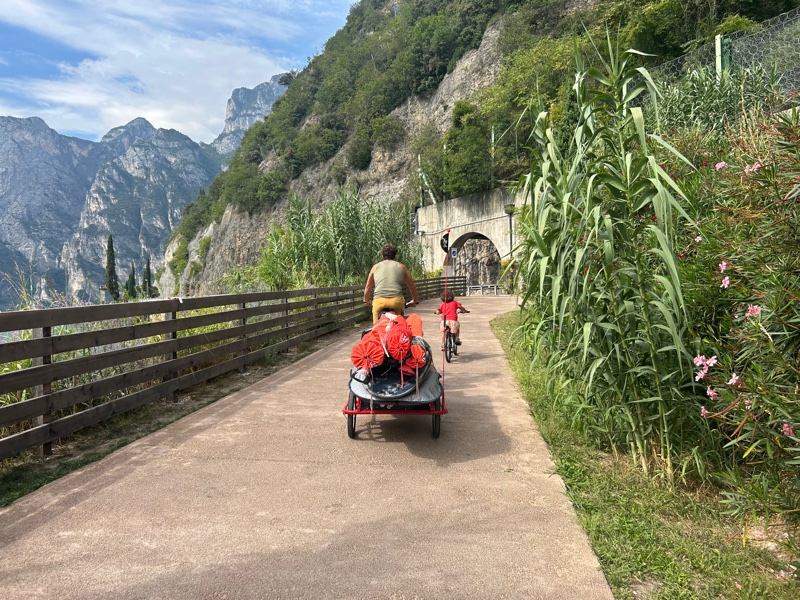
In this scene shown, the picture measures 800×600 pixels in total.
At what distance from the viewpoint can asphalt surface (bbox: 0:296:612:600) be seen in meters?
2.62

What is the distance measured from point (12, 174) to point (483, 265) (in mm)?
213437

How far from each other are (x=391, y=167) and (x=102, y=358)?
58.6 m

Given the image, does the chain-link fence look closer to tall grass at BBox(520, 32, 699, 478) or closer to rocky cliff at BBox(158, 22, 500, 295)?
tall grass at BBox(520, 32, 699, 478)

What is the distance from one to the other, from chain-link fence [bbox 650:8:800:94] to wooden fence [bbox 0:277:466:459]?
35.2ft

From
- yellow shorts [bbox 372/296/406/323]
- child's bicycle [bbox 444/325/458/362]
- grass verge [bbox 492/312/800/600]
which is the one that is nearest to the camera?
grass verge [bbox 492/312/800/600]

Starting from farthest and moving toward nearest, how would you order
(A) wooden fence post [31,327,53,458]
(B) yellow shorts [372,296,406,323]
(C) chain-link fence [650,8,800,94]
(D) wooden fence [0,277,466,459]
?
(C) chain-link fence [650,8,800,94], (B) yellow shorts [372,296,406,323], (A) wooden fence post [31,327,53,458], (D) wooden fence [0,277,466,459]

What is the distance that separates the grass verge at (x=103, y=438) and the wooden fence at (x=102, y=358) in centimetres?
14

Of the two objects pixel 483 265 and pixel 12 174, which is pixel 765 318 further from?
pixel 12 174

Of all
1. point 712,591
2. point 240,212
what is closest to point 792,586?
point 712,591

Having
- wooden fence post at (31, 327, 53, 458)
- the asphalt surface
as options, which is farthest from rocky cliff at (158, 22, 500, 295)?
wooden fence post at (31, 327, 53, 458)

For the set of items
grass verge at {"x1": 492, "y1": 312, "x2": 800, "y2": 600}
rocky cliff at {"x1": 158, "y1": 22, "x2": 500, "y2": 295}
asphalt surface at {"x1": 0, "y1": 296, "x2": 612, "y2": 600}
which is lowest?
grass verge at {"x1": 492, "y1": 312, "x2": 800, "y2": 600}

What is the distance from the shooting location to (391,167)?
61.4 m

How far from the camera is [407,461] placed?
14.7 feet

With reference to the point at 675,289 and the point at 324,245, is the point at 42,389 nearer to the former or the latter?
the point at 675,289
